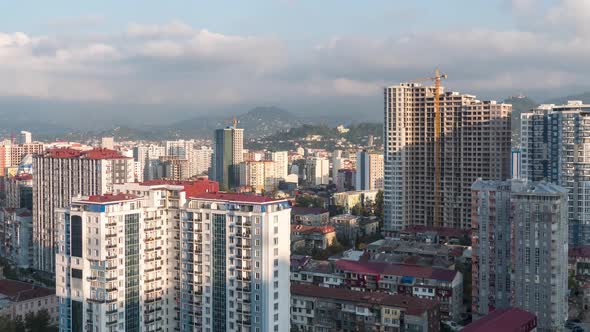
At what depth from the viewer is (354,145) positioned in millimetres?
84312

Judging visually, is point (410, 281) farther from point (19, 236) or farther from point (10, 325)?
point (19, 236)

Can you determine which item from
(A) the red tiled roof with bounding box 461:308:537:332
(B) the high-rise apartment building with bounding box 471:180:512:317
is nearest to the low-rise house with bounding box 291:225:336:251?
(B) the high-rise apartment building with bounding box 471:180:512:317

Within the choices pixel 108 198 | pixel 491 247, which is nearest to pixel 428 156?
pixel 491 247

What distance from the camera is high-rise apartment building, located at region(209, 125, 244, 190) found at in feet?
181

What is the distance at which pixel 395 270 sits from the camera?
20.3 meters

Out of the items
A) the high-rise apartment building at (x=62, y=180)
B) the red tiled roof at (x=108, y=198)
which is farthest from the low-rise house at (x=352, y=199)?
the red tiled roof at (x=108, y=198)

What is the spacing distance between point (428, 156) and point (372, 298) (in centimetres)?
1435

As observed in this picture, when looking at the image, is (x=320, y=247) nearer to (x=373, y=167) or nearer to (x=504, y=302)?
(x=504, y=302)

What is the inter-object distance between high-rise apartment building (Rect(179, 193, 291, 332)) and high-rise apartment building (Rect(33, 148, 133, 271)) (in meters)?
9.46

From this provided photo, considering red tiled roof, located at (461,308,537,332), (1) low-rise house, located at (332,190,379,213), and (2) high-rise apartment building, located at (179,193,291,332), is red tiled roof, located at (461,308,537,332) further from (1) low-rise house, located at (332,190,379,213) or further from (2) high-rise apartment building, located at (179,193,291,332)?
(1) low-rise house, located at (332,190,379,213)

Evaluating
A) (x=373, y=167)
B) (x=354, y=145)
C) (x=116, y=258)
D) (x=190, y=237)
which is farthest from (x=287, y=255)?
(x=354, y=145)

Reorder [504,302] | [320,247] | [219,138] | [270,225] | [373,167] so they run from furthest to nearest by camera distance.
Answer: [219,138] → [373,167] → [320,247] → [504,302] → [270,225]

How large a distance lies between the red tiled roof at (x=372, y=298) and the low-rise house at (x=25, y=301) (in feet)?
21.9

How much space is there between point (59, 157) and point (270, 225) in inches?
540
